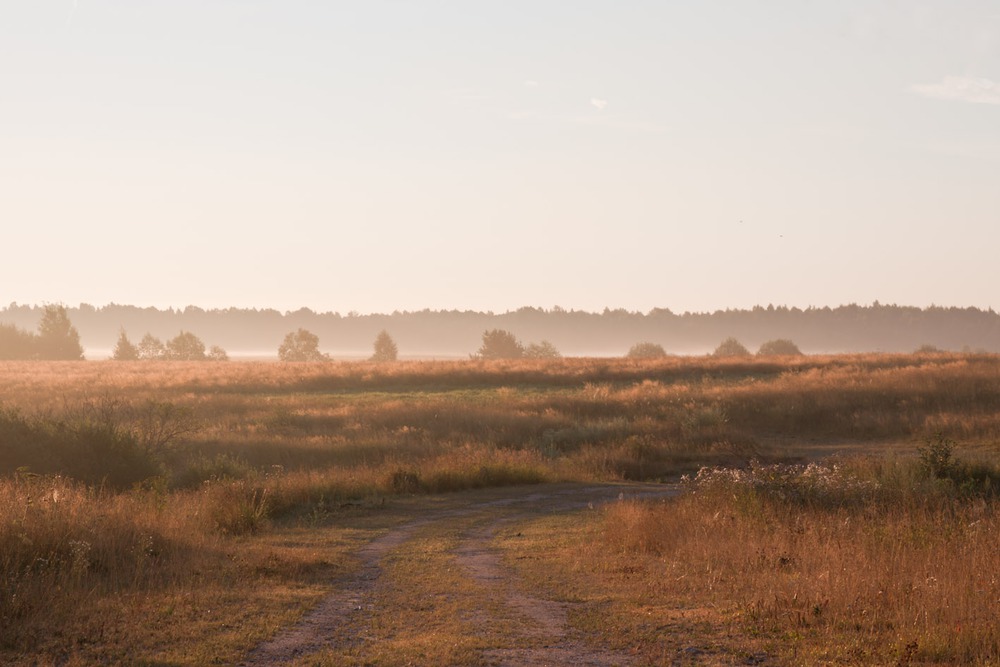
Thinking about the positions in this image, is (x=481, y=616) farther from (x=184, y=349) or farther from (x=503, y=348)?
(x=184, y=349)

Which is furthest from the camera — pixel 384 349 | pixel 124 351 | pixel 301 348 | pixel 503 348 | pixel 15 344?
pixel 301 348

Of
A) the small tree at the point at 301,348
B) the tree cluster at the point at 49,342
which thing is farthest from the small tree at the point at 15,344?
the small tree at the point at 301,348

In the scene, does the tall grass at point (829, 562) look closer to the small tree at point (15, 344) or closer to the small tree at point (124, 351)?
the small tree at point (124, 351)

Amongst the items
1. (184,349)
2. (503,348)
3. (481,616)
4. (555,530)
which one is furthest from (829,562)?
(184,349)

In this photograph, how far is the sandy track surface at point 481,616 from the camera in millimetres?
9117

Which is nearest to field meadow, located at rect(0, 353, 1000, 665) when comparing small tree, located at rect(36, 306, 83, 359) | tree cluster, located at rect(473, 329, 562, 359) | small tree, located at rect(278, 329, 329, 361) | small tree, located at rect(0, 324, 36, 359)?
tree cluster, located at rect(473, 329, 562, 359)

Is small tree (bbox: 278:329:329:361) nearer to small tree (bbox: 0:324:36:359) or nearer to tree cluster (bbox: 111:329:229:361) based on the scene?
tree cluster (bbox: 111:329:229:361)

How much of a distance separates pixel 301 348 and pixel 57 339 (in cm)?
3682

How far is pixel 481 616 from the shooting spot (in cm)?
1093

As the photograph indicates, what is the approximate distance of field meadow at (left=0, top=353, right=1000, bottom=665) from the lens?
31.9 ft

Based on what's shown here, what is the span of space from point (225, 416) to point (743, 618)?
38873 mm

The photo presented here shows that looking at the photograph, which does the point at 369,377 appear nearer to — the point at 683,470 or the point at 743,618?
the point at 683,470

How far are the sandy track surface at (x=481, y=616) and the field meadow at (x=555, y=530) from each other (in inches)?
13.4

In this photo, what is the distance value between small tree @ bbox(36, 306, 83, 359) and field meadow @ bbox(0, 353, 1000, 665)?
11110 centimetres
